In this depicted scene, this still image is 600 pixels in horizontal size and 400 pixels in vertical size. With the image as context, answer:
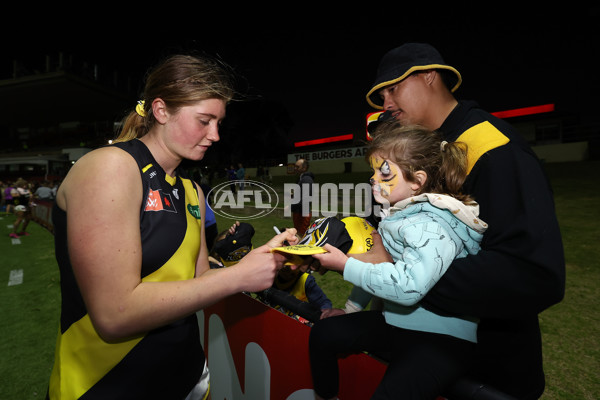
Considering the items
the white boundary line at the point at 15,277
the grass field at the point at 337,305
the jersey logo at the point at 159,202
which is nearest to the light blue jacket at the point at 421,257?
the jersey logo at the point at 159,202

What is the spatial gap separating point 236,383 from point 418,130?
201 centimetres

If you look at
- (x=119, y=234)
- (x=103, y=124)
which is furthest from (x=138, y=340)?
(x=103, y=124)

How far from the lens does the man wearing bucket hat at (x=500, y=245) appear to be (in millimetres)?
999

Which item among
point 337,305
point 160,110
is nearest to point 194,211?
point 160,110

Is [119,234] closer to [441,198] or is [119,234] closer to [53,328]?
[441,198]

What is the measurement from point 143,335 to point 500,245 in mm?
1350

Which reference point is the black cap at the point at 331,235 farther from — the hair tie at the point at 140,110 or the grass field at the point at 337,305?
the grass field at the point at 337,305

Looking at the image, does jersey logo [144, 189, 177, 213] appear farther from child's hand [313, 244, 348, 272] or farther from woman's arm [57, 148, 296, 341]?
child's hand [313, 244, 348, 272]

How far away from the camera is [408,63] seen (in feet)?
4.95

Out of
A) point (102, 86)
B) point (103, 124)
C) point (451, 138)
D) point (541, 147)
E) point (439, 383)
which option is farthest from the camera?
point (103, 124)

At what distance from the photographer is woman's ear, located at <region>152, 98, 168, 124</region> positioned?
127cm

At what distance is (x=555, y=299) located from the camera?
3.37 feet

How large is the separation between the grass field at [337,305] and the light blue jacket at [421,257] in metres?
2.48

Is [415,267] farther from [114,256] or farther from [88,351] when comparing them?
[88,351]
